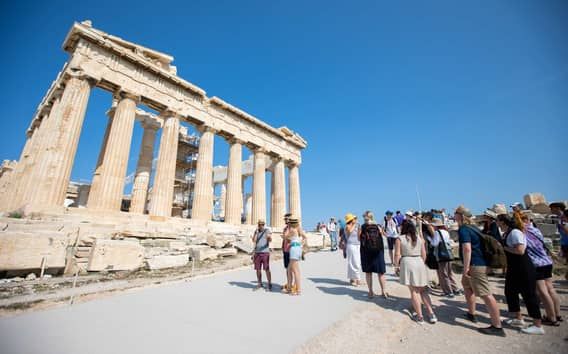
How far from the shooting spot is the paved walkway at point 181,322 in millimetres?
2605

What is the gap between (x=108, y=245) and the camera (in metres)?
6.92

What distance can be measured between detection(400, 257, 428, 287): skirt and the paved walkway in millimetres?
1076

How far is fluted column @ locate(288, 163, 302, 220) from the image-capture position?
24.1 meters

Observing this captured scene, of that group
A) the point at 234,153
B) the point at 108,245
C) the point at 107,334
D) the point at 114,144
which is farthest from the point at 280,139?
the point at 107,334

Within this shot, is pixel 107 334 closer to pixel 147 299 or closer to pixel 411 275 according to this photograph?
pixel 147 299

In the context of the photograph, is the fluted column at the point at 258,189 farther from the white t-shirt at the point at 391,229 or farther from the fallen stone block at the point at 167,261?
the white t-shirt at the point at 391,229

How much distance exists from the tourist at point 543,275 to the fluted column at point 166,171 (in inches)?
587

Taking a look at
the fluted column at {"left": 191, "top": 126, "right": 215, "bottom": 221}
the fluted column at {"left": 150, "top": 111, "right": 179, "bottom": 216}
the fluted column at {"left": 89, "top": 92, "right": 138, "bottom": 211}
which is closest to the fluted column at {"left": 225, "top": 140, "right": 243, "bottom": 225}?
the fluted column at {"left": 191, "top": 126, "right": 215, "bottom": 221}

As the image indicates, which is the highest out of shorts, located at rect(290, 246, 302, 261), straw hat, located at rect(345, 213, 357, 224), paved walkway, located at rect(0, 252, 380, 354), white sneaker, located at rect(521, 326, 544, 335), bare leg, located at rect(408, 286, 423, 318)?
straw hat, located at rect(345, 213, 357, 224)

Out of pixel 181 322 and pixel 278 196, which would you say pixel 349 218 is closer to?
pixel 181 322

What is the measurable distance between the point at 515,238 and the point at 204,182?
1573 centimetres

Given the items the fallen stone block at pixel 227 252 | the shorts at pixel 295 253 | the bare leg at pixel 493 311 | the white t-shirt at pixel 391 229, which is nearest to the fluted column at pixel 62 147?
the fallen stone block at pixel 227 252

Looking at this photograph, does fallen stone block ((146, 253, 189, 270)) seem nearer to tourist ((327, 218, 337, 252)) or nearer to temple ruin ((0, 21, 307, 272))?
temple ruin ((0, 21, 307, 272))

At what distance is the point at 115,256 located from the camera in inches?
272
